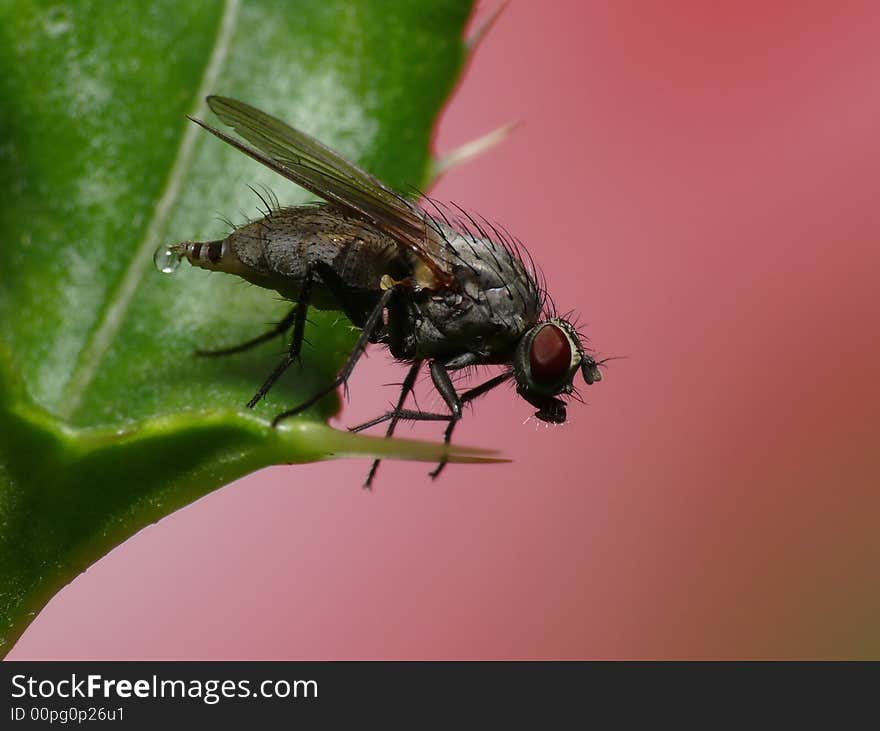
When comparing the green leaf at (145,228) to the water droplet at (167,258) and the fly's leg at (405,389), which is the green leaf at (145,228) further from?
the fly's leg at (405,389)

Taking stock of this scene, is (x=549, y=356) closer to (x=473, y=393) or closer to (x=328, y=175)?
(x=473, y=393)

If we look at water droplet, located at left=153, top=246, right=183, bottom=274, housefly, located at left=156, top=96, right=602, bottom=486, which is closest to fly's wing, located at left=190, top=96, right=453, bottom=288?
housefly, located at left=156, top=96, right=602, bottom=486

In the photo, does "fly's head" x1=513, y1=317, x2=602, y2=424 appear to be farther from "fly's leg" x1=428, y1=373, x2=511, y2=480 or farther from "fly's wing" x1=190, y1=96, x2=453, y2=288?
"fly's wing" x1=190, y1=96, x2=453, y2=288

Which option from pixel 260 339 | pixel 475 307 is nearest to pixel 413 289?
pixel 475 307

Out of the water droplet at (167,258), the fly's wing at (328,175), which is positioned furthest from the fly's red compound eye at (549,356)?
the water droplet at (167,258)
